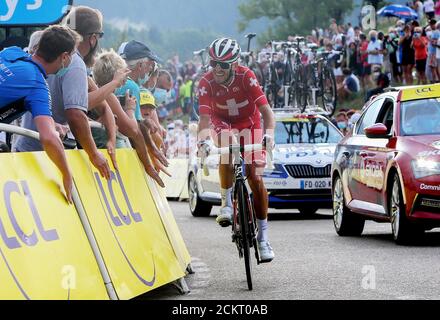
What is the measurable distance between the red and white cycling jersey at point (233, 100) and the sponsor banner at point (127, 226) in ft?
5.22

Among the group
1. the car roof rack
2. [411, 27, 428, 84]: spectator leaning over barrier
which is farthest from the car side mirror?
[411, 27, 428, 84]: spectator leaning over barrier

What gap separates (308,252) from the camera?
1357 centimetres

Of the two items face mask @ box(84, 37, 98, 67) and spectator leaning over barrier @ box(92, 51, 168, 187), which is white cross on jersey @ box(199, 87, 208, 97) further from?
face mask @ box(84, 37, 98, 67)

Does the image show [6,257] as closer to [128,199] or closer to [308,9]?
[128,199]

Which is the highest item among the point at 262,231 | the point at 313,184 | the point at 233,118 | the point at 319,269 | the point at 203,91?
the point at 203,91

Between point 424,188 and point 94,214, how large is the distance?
581cm

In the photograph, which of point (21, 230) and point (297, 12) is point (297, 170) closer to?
point (21, 230)

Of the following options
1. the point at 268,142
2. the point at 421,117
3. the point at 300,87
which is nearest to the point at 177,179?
the point at 300,87

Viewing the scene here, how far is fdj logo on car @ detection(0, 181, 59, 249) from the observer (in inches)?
276

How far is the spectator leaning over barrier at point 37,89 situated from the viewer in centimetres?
773

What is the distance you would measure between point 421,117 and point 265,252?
14.1 feet

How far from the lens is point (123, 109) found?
1122cm

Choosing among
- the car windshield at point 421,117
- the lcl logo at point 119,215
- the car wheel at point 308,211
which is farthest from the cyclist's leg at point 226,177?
the car wheel at point 308,211

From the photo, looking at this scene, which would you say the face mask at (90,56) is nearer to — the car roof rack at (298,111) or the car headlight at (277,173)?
the car headlight at (277,173)
